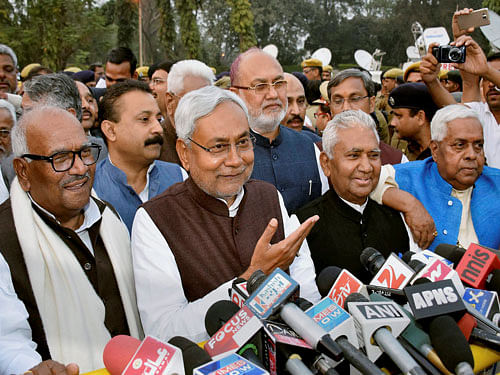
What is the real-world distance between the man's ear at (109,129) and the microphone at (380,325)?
235 cm

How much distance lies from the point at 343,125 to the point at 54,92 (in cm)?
218

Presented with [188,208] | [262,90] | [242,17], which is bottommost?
[188,208]

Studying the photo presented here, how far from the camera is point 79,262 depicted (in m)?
2.27

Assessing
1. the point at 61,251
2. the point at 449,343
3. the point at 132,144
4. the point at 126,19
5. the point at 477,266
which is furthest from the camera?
the point at 126,19

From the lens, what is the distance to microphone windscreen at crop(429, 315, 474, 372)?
131 centimetres

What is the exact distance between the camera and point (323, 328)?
4.50 feet

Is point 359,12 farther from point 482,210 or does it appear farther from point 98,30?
point 482,210

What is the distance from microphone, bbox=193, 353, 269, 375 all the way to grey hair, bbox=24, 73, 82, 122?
285 centimetres

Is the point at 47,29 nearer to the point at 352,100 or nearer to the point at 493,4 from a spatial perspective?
the point at 493,4

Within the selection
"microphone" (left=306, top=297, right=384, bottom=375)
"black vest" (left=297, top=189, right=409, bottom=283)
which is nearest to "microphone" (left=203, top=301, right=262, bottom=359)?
"microphone" (left=306, top=297, right=384, bottom=375)

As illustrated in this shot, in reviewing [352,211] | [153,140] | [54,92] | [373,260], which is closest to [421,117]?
[352,211]

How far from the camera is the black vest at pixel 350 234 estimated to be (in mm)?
2777

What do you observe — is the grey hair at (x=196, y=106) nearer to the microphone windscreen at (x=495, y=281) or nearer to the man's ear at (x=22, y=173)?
the man's ear at (x=22, y=173)

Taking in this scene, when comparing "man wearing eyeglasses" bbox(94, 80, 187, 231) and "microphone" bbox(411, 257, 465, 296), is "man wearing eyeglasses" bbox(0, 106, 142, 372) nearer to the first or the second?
"man wearing eyeglasses" bbox(94, 80, 187, 231)
